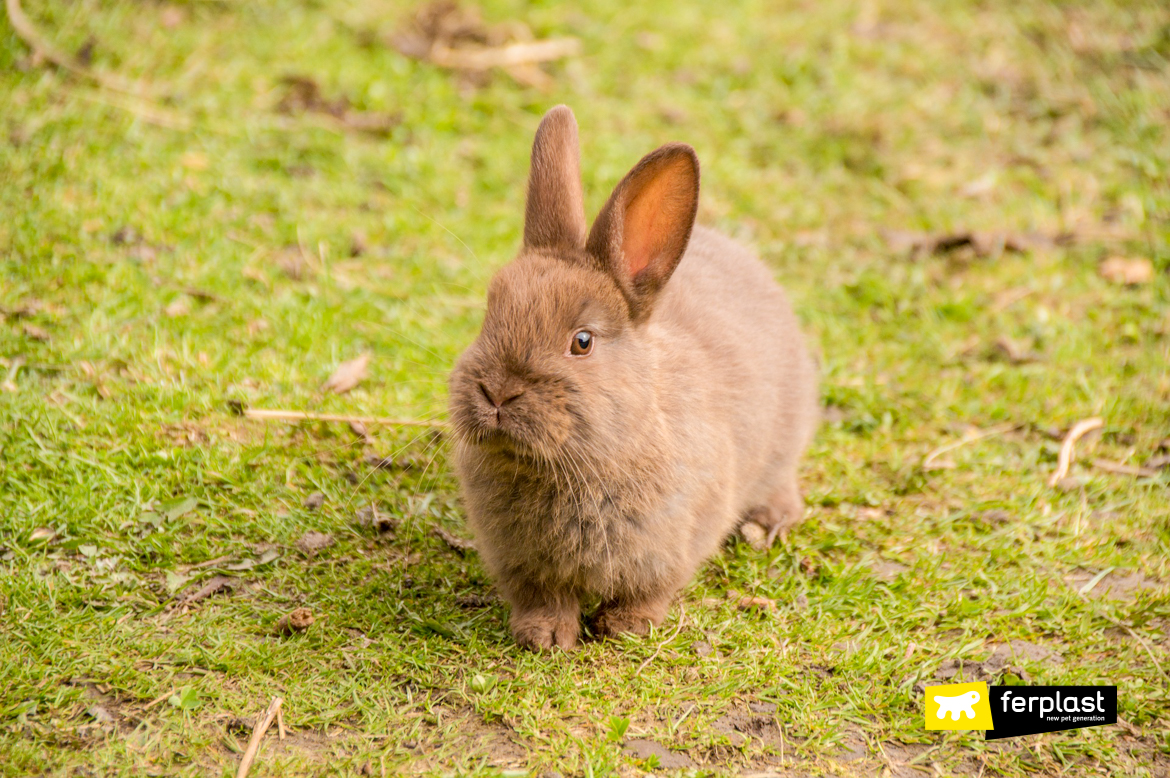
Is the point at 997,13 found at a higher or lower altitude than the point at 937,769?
higher

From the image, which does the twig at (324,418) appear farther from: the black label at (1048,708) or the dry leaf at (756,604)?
the black label at (1048,708)

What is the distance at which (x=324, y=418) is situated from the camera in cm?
467

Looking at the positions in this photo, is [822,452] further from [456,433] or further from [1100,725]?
Answer: [456,433]

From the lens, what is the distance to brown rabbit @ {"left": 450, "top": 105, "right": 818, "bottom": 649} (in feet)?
10.7

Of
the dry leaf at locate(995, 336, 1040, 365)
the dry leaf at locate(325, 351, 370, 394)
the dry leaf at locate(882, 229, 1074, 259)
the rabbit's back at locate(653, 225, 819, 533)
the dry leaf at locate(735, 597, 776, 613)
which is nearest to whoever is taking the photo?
the rabbit's back at locate(653, 225, 819, 533)

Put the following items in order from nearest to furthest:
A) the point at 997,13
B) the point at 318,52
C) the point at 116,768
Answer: the point at 116,768
the point at 318,52
the point at 997,13

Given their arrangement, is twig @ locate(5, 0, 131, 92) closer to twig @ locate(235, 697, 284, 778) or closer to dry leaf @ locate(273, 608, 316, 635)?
dry leaf @ locate(273, 608, 316, 635)

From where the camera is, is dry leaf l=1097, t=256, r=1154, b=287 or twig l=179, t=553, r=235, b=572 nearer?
twig l=179, t=553, r=235, b=572

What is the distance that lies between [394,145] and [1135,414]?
4.72 m

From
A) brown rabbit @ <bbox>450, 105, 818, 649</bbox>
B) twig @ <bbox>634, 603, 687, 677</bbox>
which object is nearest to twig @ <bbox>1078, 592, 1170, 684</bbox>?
brown rabbit @ <bbox>450, 105, 818, 649</bbox>

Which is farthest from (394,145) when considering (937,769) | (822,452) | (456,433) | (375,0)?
(937,769)

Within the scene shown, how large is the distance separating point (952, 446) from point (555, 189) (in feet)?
8.17

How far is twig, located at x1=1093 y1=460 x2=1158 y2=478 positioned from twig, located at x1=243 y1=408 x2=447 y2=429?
3093 millimetres

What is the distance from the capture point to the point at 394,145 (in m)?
6.90
